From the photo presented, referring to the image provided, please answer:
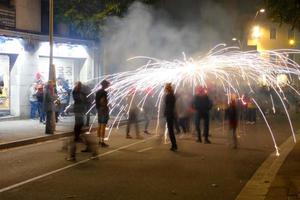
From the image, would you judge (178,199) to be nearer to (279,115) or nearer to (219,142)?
(219,142)

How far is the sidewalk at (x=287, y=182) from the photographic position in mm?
8703

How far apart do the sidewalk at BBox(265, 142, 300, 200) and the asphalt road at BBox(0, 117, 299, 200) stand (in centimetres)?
59

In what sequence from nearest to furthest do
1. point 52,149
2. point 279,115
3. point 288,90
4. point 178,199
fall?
point 178,199, point 52,149, point 279,115, point 288,90

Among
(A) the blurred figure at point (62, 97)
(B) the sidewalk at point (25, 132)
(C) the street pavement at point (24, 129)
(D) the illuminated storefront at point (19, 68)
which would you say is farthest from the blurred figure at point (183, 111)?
(D) the illuminated storefront at point (19, 68)

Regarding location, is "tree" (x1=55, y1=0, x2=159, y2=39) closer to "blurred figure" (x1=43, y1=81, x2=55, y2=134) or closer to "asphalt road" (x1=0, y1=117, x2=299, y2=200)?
"blurred figure" (x1=43, y1=81, x2=55, y2=134)

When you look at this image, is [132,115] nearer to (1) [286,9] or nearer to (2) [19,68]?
(1) [286,9]

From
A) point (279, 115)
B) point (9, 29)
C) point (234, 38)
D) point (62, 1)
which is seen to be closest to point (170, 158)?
point (9, 29)

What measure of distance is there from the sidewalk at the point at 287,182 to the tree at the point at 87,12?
1454 centimetres

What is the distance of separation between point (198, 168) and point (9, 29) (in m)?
12.8

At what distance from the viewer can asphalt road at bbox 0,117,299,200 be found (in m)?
9.14

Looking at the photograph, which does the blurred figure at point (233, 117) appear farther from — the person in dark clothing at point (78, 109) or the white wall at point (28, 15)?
the white wall at point (28, 15)

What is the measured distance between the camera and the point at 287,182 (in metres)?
9.75

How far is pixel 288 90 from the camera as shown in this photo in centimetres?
3434

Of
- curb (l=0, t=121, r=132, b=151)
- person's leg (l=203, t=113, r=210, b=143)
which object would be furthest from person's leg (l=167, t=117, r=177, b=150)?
curb (l=0, t=121, r=132, b=151)
